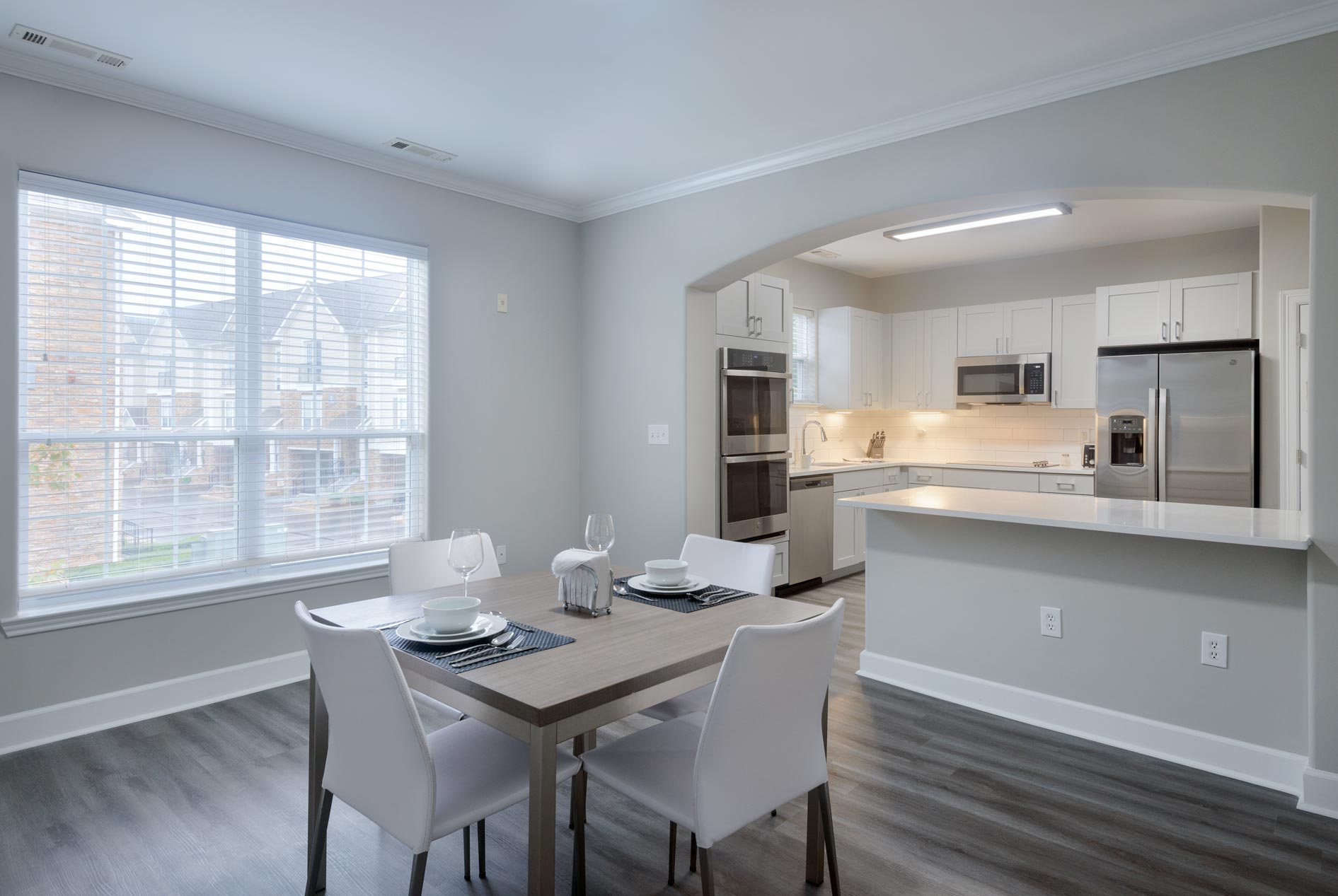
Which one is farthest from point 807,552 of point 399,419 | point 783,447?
point 399,419

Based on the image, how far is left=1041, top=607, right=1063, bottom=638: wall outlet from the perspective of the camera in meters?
3.11

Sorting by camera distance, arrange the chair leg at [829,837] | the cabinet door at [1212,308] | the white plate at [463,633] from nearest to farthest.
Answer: the white plate at [463,633], the chair leg at [829,837], the cabinet door at [1212,308]

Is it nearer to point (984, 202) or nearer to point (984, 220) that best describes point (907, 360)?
point (984, 220)

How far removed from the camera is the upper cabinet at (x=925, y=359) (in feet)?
21.7

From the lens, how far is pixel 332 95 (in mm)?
3145

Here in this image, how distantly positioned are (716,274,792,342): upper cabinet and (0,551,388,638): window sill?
8.30 feet

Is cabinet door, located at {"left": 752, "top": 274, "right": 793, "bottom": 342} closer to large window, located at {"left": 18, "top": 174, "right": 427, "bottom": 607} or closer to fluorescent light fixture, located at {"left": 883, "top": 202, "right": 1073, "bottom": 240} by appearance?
fluorescent light fixture, located at {"left": 883, "top": 202, "right": 1073, "bottom": 240}

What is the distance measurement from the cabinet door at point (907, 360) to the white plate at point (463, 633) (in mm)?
5605

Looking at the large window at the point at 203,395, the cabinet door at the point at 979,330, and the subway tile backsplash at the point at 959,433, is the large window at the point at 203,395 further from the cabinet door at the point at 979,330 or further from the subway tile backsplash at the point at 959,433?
the cabinet door at the point at 979,330

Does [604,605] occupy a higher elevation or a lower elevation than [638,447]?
lower

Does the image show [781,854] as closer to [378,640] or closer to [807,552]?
[378,640]

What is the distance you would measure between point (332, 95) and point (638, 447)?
94.8 inches

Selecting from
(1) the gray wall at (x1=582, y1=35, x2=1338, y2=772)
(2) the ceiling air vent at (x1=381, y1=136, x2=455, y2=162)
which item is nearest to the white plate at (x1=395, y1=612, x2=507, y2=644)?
(1) the gray wall at (x1=582, y1=35, x2=1338, y2=772)

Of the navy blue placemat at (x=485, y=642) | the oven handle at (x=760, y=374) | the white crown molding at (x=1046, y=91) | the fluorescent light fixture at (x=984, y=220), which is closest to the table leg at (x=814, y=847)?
the navy blue placemat at (x=485, y=642)
